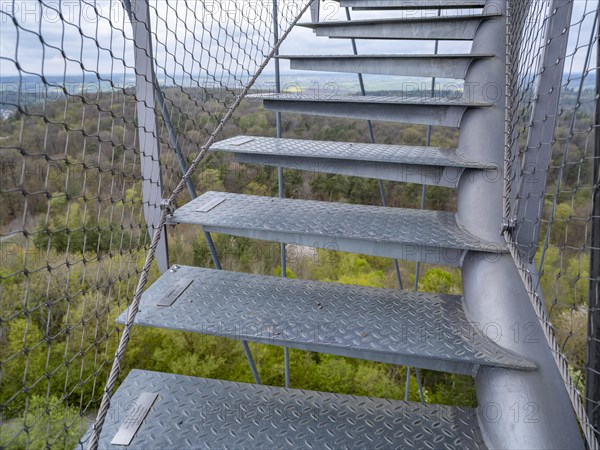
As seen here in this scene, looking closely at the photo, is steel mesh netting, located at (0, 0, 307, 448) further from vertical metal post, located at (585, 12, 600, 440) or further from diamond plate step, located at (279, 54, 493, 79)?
vertical metal post, located at (585, 12, 600, 440)

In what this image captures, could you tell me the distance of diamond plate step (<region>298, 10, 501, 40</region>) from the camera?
5.59 feet

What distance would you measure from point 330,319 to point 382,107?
30.3 inches

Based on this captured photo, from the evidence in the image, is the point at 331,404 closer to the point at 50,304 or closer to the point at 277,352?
the point at 50,304

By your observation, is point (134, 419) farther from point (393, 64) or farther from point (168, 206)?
point (393, 64)

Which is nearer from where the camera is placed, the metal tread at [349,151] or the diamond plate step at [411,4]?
the metal tread at [349,151]

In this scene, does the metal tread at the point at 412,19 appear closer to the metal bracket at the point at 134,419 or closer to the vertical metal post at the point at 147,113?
the vertical metal post at the point at 147,113

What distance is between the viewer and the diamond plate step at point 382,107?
1.46 meters

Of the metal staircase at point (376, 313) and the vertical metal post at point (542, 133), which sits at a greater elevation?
the vertical metal post at point (542, 133)

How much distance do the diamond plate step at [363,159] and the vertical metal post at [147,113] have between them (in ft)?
0.61

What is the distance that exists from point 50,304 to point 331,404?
25.8 inches

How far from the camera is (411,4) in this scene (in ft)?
6.99

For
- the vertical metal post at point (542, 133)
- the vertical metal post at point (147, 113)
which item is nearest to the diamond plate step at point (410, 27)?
the vertical metal post at point (542, 133)

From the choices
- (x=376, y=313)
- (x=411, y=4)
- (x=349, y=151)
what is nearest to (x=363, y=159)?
(x=349, y=151)

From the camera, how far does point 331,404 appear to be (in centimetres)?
111
